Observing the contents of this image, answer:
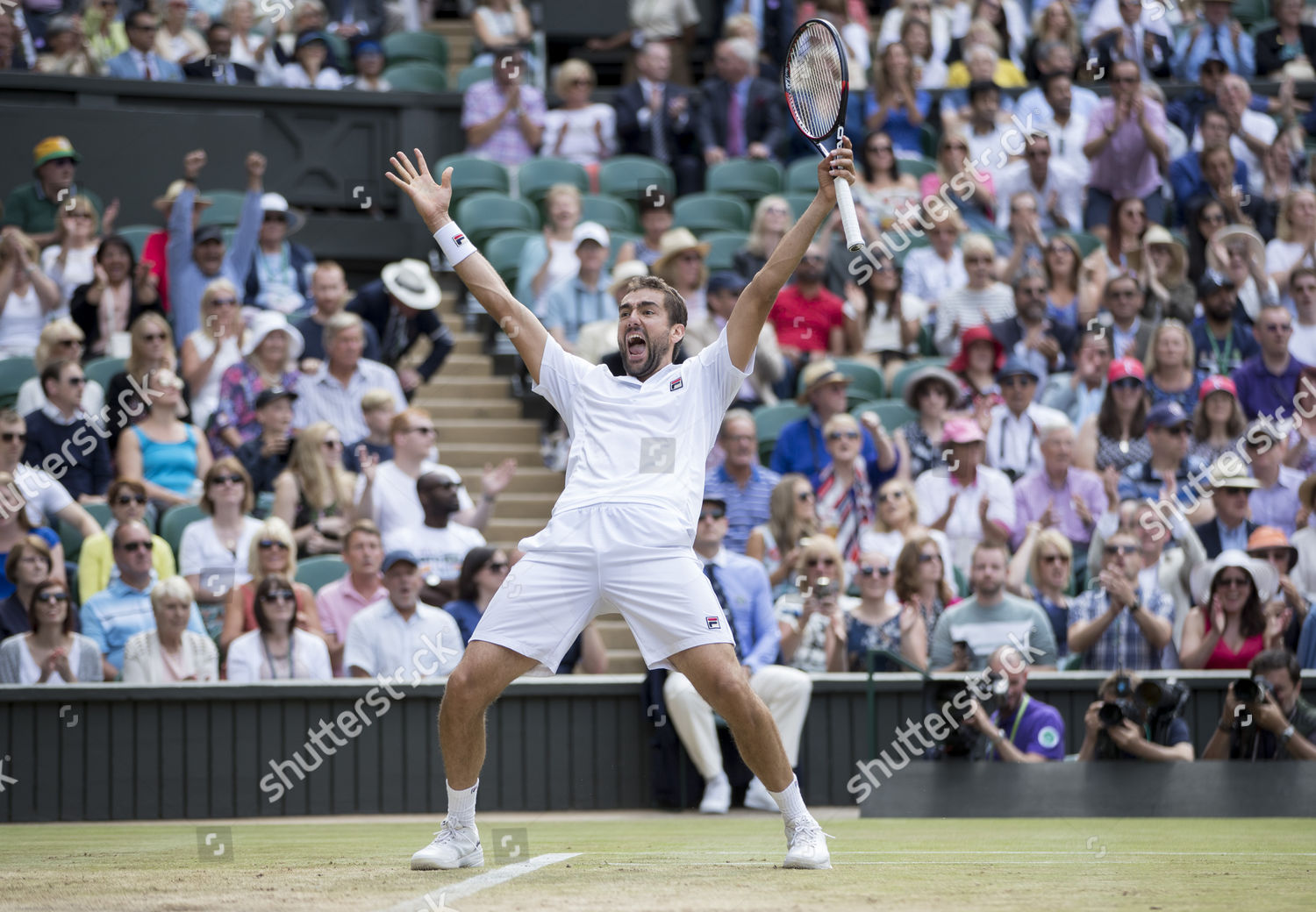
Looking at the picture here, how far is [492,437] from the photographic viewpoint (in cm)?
1339

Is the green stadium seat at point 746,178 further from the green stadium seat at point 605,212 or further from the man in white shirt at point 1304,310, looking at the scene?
the man in white shirt at point 1304,310

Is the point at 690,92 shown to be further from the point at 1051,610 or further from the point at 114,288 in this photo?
the point at 1051,610

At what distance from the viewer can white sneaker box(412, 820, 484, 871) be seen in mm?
5758

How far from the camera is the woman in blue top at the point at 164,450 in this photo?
36.4 feet

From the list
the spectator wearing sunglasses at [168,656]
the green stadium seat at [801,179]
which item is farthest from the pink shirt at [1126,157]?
the spectator wearing sunglasses at [168,656]

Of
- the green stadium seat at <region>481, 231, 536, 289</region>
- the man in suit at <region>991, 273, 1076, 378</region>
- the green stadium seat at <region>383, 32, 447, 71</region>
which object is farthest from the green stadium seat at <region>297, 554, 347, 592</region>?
the green stadium seat at <region>383, 32, 447, 71</region>

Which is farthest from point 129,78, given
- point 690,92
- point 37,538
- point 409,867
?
point 409,867

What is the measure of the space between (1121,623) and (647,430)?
202 inches

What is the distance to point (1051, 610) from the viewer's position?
10547 millimetres

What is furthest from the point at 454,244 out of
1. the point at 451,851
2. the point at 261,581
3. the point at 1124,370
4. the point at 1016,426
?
the point at 1124,370

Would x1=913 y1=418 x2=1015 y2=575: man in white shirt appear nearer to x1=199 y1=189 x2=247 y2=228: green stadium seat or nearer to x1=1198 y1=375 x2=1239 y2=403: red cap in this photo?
x1=1198 y1=375 x2=1239 y2=403: red cap

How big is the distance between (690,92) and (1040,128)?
125 inches

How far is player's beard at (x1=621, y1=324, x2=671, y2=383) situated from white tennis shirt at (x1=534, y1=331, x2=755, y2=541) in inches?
1.0

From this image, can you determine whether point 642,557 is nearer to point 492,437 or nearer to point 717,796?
point 717,796
